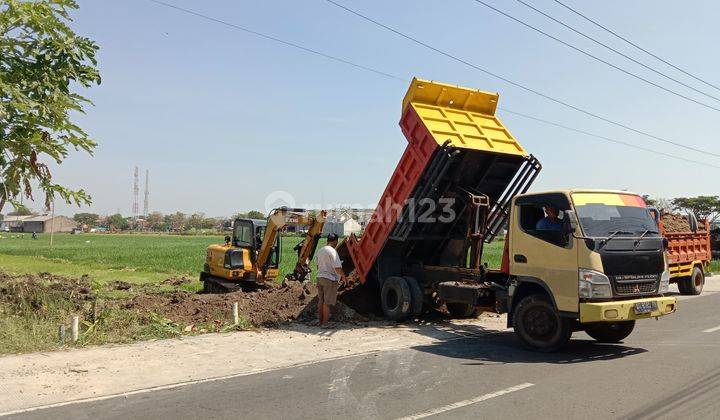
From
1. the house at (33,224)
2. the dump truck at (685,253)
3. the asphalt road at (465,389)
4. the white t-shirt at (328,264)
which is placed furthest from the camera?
the house at (33,224)

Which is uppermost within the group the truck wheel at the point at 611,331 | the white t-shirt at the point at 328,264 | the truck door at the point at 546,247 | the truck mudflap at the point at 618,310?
the truck door at the point at 546,247

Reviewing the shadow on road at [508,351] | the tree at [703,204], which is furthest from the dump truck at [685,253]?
the tree at [703,204]

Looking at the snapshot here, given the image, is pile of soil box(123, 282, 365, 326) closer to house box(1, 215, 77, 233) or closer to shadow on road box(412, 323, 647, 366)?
shadow on road box(412, 323, 647, 366)

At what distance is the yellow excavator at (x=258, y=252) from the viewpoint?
47.7 feet

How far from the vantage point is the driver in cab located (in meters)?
8.08

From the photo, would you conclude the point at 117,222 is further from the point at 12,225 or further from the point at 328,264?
the point at 328,264

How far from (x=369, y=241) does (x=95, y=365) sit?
588 cm

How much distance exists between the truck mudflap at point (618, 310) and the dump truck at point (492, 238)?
1cm

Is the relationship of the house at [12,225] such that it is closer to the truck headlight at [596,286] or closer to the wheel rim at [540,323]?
the wheel rim at [540,323]

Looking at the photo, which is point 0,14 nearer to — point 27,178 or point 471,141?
point 27,178

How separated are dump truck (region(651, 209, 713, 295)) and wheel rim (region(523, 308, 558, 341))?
A: 10.0 meters

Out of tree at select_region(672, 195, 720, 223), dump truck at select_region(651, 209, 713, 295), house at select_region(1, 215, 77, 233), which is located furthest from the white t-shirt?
house at select_region(1, 215, 77, 233)

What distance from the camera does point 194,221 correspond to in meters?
170

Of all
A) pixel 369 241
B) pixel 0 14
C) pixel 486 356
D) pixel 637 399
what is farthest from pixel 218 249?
pixel 637 399
